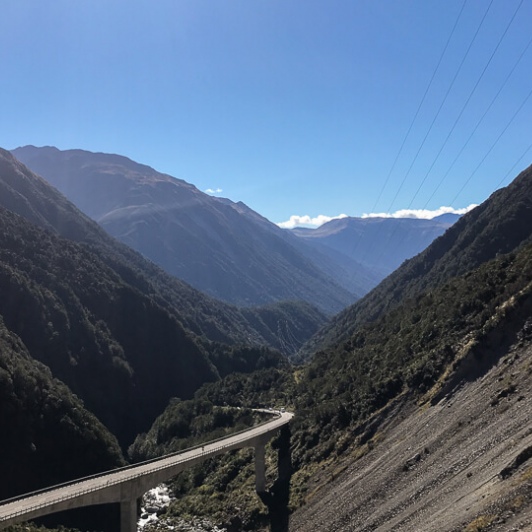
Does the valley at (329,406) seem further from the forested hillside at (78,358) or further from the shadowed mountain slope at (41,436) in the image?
the forested hillside at (78,358)

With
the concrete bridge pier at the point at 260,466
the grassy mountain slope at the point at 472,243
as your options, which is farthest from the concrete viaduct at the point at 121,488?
the grassy mountain slope at the point at 472,243

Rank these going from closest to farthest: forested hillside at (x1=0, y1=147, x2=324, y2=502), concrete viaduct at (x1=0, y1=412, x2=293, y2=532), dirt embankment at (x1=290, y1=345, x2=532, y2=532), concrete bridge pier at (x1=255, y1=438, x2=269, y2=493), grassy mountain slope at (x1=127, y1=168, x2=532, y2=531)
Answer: dirt embankment at (x1=290, y1=345, x2=532, y2=532), grassy mountain slope at (x1=127, y1=168, x2=532, y2=531), concrete viaduct at (x1=0, y1=412, x2=293, y2=532), concrete bridge pier at (x1=255, y1=438, x2=269, y2=493), forested hillside at (x1=0, y1=147, x2=324, y2=502)

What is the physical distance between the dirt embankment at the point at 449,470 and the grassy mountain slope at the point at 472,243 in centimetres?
8343

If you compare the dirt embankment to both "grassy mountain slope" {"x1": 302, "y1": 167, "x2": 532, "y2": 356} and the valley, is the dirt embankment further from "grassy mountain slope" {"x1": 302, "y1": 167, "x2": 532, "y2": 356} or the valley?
"grassy mountain slope" {"x1": 302, "y1": 167, "x2": 532, "y2": 356}

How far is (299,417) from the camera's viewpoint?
245ft

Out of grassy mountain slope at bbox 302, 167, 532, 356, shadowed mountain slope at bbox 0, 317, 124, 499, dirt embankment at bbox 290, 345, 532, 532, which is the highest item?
shadowed mountain slope at bbox 0, 317, 124, 499

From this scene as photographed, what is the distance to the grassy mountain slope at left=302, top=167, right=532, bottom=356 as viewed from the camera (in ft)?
431

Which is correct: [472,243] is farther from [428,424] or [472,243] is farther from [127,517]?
[127,517]

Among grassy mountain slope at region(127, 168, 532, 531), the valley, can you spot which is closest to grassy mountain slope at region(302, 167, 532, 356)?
the valley

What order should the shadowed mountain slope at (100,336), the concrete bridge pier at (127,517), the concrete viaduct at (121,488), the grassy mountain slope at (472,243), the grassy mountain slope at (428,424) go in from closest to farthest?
the grassy mountain slope at (428,424) → the concrete viaduct at (121,488) → the concrete bridge pier at (127,517) → the shadowed mountain slope at (100,336) → the grassy mountain slope at (472,243)

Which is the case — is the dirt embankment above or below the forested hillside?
below

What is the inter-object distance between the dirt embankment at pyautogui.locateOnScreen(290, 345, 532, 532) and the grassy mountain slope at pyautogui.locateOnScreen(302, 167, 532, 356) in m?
83.4

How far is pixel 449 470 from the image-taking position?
37.9 metres

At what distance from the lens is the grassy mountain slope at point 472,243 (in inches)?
5177
